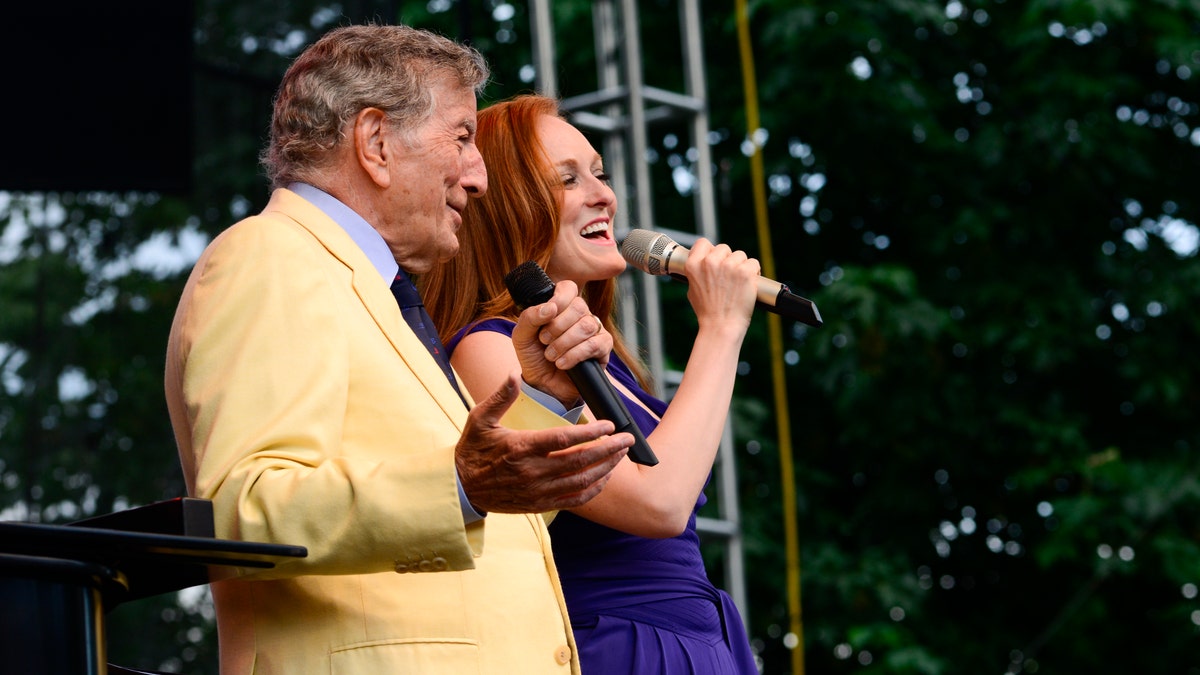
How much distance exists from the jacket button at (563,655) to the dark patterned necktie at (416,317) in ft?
1.21

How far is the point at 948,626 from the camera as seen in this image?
902cm

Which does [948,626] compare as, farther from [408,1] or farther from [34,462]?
[34,462]

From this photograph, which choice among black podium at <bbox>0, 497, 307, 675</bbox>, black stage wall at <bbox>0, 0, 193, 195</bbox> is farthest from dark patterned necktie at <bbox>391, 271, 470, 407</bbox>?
black stage wall at <bbox>0, 0, 193, 195</bbox>

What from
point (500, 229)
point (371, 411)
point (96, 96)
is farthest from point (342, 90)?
point (96, 96)

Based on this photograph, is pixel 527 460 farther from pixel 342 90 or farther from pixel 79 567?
pixel 342 90

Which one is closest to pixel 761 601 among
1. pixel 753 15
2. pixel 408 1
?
pixel 753 15

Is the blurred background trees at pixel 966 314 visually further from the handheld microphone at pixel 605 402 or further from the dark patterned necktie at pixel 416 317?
the handheld microphone at pixel 605 402

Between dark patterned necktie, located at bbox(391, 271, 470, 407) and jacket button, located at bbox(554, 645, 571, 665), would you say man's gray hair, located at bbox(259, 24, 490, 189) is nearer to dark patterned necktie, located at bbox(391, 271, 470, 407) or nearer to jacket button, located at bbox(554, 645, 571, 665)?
dark patterned necktie, located at bbox(391, 271, 470, 407)

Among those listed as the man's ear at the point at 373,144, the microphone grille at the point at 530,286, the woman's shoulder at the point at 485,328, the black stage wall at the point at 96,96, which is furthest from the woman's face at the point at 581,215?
the black stage wall at the point at 96,96

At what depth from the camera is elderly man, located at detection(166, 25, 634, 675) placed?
63.5 inches

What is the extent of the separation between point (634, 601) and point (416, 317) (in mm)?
584

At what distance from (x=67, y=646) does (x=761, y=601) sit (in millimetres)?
7842

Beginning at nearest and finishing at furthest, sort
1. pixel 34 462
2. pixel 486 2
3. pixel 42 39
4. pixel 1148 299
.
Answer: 1. pixel 42 39
2. pixel 34 462
3. pixel 1148 299
4. pixel 486 2

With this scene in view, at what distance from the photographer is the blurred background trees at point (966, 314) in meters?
8.42
